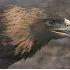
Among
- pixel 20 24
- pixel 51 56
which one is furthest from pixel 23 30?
pixel 51 56

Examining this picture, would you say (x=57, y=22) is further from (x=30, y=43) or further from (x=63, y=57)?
(x=63, y=57)

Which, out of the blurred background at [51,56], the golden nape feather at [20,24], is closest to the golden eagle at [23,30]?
the golden nape feather at [20,24]

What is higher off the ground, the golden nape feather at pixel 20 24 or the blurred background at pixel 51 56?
the golden nape feather at pixel 20 24

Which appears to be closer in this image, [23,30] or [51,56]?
[23,30]

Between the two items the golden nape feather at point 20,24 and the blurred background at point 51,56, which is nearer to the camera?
the golden nape feather at point 20,24

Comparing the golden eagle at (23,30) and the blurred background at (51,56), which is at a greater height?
the golden eagle at (23,30)

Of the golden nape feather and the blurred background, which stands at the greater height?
the golden nape feather

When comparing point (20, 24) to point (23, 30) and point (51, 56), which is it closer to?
point (23, 30)

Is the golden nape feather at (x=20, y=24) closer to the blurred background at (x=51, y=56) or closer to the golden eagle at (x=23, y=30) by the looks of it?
the golden eagle at (x=23, y=30)

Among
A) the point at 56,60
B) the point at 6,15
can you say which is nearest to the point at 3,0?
the point at 6,15

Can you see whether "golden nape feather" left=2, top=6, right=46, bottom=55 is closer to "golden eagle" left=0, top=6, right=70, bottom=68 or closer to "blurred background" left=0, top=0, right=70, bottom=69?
"golden eagle" left=0, top=6, right=70, bottom=68

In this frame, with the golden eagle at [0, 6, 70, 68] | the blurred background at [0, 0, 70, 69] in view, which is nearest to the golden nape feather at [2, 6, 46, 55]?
the golden eagle at [0, 6, 70, 68]

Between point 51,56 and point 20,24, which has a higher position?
point 20,24

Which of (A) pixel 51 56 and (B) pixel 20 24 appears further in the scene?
(A) pixel 51 56
